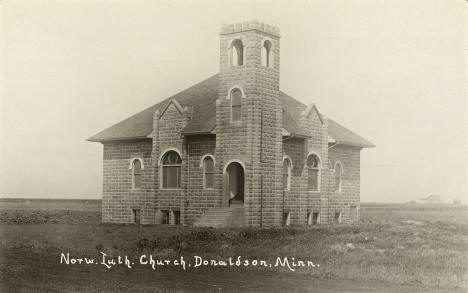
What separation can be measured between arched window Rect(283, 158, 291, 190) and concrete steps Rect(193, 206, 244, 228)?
3.22m

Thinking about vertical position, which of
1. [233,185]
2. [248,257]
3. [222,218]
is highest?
[233,185]

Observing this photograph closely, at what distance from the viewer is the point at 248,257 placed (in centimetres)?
2155

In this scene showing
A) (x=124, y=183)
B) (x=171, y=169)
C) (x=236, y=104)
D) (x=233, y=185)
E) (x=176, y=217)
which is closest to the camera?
(x=236, y=104)

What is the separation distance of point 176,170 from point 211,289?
60.1ft

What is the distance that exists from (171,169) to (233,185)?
350 centimetres

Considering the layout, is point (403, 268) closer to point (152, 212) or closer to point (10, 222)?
point (152, 212)

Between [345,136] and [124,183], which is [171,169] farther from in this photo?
[345,136]

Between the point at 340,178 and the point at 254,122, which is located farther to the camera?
the point at 340,178

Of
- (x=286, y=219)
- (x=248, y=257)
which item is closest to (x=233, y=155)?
(x=286, y=219)

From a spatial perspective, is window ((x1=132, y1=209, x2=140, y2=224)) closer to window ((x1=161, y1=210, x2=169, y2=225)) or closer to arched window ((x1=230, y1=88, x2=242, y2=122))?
window ((x1=161, y1=210, x2=169, y2=225))

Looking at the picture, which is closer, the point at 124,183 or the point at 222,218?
the point at 222,218

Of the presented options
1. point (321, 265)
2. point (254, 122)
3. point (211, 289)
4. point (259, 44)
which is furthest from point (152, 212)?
point (211, 289)

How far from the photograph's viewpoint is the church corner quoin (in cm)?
3078

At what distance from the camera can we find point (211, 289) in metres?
16.1
